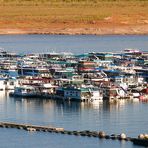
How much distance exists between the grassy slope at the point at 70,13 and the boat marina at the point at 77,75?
2083cm

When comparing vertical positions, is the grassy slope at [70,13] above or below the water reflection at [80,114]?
above

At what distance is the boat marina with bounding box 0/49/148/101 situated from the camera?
4994cm

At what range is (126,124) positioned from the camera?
1654 inches

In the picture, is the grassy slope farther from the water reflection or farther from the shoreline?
the water reflection

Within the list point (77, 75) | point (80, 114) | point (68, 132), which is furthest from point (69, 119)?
point (77, 75)

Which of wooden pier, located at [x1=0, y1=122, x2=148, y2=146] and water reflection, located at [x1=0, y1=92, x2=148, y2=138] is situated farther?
water reflection, located at [x1=0, y1=92, x2=148, y2=138]

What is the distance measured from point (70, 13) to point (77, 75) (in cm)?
3731

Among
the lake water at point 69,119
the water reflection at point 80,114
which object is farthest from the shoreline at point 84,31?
the water reflection at point 80,114

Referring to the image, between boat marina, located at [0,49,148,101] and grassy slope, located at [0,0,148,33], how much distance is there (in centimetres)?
2083

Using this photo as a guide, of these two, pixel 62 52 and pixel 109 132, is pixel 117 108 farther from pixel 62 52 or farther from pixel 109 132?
pixel 62 52

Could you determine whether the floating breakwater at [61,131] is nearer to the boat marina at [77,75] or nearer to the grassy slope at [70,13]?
the boat marina at [77,75]

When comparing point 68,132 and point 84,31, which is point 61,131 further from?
point 84,31

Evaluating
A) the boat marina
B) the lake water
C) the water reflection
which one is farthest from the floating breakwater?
the boat marina

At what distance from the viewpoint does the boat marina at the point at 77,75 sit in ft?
164
